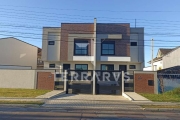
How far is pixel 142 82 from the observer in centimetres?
1605

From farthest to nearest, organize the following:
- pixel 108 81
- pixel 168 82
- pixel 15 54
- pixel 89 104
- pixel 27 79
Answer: pixel 15 54 < pixel 27 79 < pixel 108 81 < pixel 168 82 < pixel 89 104

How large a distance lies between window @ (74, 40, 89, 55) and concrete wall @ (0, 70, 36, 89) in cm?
756

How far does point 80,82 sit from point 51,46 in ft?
29.2

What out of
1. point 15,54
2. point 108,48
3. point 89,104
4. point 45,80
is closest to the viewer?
point 89,104

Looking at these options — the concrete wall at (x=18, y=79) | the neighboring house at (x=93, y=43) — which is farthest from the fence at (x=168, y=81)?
the concrete wall at (x=18, y=79)

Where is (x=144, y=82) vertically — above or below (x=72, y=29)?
below

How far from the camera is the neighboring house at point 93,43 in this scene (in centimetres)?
2259

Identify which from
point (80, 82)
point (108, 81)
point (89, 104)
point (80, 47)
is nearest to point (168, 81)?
point (108, 81)

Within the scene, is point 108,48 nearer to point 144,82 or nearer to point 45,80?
point 144,82

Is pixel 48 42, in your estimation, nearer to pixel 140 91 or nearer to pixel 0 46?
pixel 0 46

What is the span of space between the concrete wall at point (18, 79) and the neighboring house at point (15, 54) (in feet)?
32.9

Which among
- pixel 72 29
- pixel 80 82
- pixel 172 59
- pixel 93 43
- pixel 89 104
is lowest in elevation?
pixel 89 104

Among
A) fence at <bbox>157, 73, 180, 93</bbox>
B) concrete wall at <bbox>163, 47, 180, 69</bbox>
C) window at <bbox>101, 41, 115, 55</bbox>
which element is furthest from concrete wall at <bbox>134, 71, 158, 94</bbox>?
concrete wall at <bbox>163, 47, 180, 69</bbox>

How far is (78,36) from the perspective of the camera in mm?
22750
